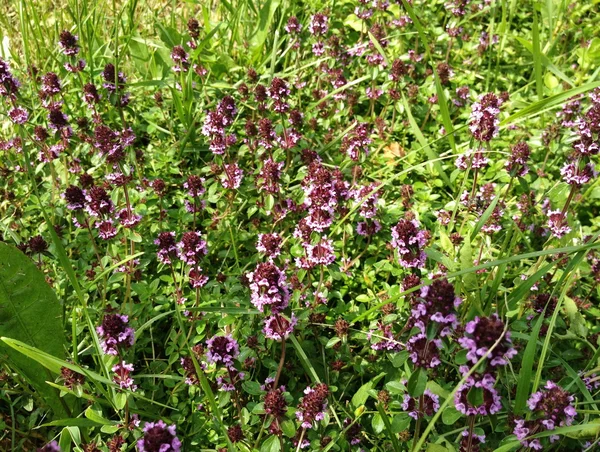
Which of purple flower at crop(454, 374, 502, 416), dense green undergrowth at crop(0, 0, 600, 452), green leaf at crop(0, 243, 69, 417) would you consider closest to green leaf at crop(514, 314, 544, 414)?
dense green undergrowth at crop(0, 0, 600, 452)

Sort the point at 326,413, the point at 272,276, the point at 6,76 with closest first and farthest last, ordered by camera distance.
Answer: the point at 272,276 < the point at 326,413 < the point at 6,76

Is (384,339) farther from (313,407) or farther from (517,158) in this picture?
(517,158)

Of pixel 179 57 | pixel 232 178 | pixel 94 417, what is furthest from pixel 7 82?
pixel 94 417

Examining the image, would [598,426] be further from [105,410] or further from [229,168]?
[229,168]

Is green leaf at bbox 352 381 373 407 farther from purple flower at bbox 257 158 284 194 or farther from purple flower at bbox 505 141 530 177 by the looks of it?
purple flower at bbox 505 141 530 177

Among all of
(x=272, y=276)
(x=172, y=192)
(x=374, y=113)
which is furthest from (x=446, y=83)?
(x=272, y=276)

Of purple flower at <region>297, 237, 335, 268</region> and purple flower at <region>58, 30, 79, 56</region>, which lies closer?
purple flower at <region>297, 237, 335, 268</region>
